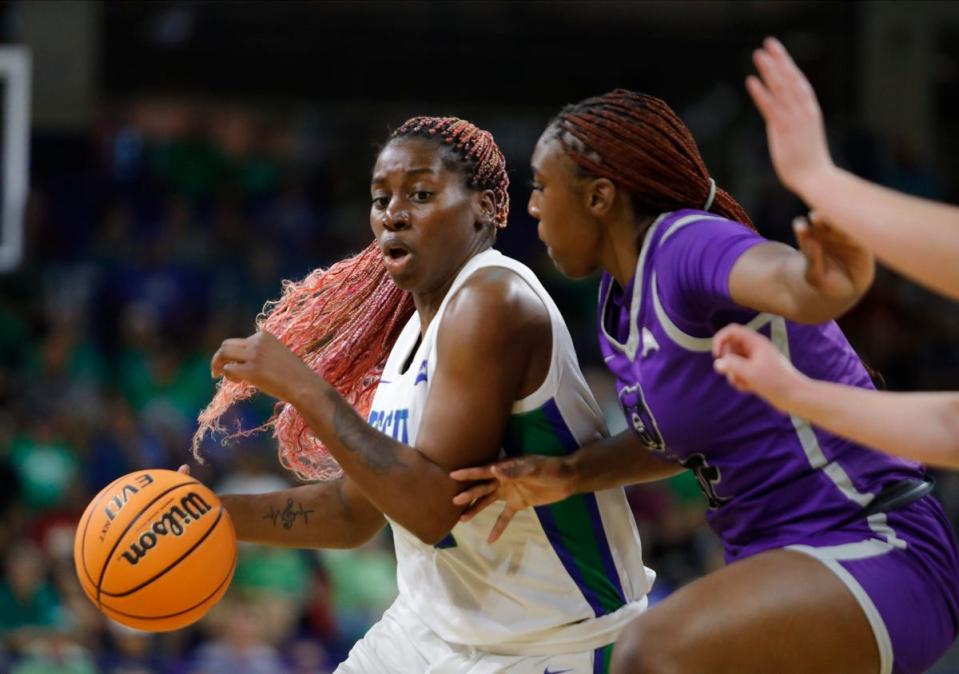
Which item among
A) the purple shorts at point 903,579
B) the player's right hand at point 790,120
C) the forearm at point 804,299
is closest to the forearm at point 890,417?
the forearm at point 804,299

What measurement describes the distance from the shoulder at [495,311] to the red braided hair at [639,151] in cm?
41

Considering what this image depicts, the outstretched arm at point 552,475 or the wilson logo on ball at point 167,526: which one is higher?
the outstretched arm at point 552,475

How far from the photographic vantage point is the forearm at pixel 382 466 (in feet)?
10.2

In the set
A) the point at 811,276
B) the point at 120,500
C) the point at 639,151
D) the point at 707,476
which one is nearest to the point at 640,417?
the point at 707,476

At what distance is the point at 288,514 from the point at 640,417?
126 cm

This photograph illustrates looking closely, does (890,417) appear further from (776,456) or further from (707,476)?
(707,476)

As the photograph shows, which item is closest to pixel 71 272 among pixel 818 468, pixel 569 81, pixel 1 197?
pixel 1 197

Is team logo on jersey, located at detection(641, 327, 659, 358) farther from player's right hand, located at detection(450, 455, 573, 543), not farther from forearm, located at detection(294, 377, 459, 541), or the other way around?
forearm, located at detection(294, 377, 459, 541)

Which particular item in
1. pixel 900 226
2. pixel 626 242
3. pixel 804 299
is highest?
pixel 900 226

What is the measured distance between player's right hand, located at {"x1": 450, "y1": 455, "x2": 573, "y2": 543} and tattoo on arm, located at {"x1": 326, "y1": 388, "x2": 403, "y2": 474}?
162mm

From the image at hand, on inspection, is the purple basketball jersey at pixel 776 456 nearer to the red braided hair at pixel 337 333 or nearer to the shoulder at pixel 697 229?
the shoulder at pixel 697 229

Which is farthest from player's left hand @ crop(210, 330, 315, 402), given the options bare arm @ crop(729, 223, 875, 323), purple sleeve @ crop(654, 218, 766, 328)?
bare arm @ crop(729, 223, 875, 323)

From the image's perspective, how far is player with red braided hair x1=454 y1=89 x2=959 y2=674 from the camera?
2.62 meters

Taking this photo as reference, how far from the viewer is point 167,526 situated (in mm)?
3355
